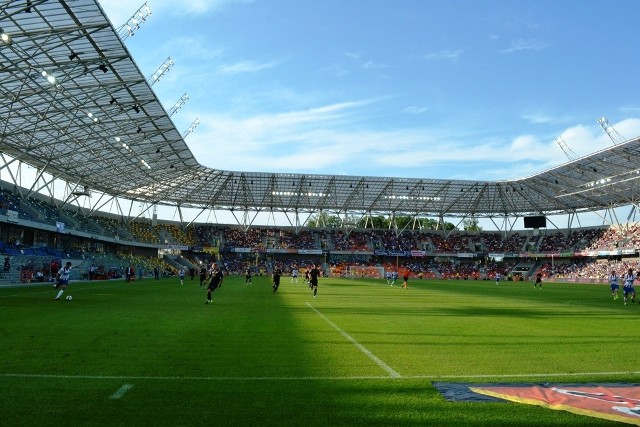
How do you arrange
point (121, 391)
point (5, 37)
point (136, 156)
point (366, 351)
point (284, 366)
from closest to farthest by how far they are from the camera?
point (121, 391) → point (284, 366) → point (366, 351) → point (5, 37) → point (136, 156)

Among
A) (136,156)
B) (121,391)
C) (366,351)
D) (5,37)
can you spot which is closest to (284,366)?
(366,351)

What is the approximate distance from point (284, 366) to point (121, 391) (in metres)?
2.72

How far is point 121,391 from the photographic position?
6.78 m

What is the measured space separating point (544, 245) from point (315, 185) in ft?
138

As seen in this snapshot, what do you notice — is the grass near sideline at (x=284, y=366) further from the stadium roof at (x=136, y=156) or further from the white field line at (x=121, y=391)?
the stadium roof at (x=136, y=156)

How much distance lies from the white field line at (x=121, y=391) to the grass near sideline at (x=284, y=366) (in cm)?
2

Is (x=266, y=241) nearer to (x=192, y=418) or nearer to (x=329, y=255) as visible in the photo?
(x=329, y=255)

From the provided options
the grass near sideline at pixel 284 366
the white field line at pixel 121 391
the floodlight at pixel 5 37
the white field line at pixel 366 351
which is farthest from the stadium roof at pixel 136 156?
the white field line at pixel 121 391

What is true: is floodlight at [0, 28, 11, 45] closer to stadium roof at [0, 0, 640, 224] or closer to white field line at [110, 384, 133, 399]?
stadium roof at [0, 0, 640, 224]

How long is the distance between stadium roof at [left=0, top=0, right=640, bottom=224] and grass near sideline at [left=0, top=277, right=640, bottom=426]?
17.2m

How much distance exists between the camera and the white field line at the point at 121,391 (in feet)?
21.4

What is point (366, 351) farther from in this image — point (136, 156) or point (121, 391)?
point (136, 156)

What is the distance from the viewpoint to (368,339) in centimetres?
1197

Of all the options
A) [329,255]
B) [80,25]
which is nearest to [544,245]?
[329,255]
